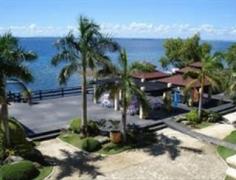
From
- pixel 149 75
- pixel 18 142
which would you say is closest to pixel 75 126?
pixel 18 142

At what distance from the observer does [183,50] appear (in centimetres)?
4875

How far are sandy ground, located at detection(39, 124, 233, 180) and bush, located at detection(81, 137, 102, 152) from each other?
18.5 inches

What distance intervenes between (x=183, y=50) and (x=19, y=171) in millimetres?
35695

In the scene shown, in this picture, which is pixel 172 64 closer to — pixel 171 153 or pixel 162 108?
pixel 162 108

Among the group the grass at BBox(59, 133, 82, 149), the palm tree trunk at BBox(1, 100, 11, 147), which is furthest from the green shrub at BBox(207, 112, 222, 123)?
the palm tree trunk at BBox(1, 100, 11, 147)

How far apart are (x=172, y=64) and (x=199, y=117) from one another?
2366cm

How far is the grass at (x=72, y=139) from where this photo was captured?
23553 mm

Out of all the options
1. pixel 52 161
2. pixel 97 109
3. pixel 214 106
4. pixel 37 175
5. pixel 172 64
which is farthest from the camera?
pixel 172 64

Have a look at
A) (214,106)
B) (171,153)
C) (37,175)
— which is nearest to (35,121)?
(37,175)

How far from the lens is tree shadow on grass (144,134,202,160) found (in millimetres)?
22281

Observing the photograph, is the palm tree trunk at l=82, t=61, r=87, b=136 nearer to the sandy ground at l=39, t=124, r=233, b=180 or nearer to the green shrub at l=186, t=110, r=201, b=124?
the sandy ground at l=39, t=124, r=233, b=180

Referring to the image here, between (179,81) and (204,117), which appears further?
(179,81)

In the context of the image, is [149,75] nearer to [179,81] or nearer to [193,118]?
[179,81]

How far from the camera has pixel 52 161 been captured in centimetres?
2072
